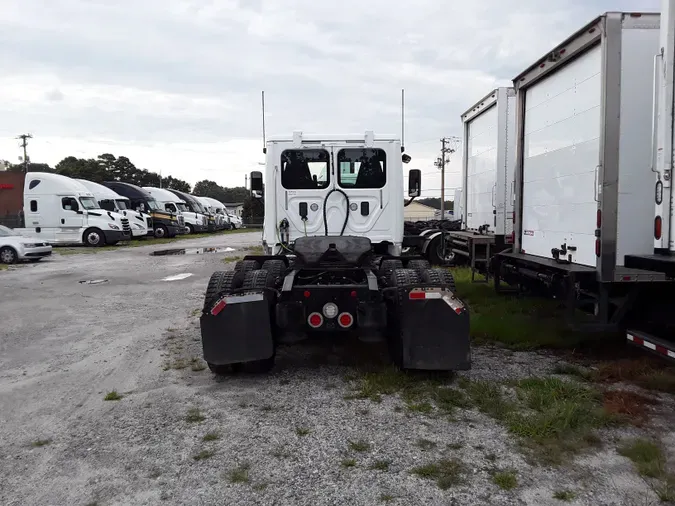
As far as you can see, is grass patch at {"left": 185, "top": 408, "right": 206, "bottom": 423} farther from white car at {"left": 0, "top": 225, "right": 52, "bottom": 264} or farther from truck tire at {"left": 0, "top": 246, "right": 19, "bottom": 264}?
truck tire at {"left": 0, "top": 246, "right": 19, "bottom": 264}

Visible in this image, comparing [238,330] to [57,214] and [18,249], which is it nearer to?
[18,249]

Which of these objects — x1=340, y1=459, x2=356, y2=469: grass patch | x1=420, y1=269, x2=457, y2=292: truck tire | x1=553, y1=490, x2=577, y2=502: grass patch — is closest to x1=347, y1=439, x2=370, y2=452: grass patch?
x1=340, y1=459, x2=356, y2=469: grass patch

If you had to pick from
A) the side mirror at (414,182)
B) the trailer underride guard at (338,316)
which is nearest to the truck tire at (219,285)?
the trailer underride guard at (338,316)

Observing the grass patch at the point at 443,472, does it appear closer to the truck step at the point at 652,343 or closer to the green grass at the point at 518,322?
the truck step at the point at 652,343

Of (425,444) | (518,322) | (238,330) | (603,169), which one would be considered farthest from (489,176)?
(425,444)

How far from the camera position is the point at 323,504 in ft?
11.1

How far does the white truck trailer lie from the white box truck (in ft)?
10.8

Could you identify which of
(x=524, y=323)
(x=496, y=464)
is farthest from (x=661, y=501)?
(x=524, y=323)

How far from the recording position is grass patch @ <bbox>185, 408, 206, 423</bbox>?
15.5ft

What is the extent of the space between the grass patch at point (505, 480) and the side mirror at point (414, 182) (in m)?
4.83

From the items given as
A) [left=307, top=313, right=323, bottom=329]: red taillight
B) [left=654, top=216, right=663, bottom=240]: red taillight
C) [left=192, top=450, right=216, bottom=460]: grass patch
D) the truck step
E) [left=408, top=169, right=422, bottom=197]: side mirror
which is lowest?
[left=192, top=450, right=216, bottom=460]: grass patch

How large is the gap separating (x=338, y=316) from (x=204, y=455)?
6.69 feet

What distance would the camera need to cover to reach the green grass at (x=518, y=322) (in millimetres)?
7188

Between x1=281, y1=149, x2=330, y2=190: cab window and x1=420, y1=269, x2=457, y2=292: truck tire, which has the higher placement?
x1=281, y1=149, x2=330, y2=190: cab window
